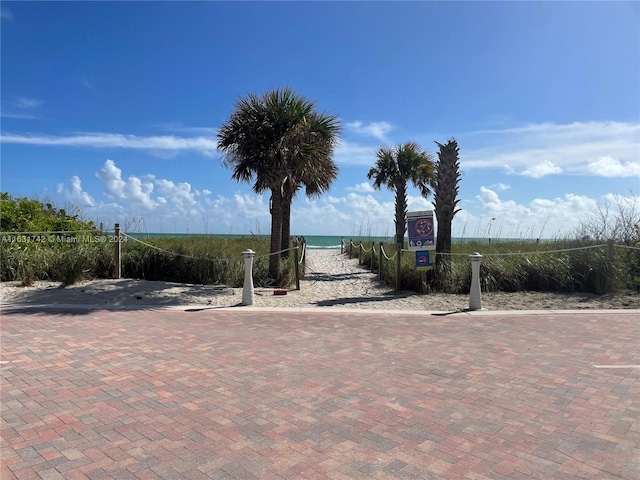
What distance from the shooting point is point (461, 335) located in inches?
287

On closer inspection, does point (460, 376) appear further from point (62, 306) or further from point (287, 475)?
point (62, 306)

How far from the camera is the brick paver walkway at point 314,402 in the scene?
10.6 feet

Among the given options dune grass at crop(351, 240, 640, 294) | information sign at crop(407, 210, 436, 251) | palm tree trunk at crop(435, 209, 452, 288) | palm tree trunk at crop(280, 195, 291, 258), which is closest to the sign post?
information sign at crop(407, 210, 436, 251)

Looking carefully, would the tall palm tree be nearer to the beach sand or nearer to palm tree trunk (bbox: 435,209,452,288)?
the beach sand

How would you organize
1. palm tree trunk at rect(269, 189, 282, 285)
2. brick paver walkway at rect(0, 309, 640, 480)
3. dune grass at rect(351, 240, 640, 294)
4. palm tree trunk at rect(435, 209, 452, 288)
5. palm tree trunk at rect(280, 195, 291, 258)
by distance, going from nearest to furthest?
A: 1. brick paver walkway at rect(0, 309, 640, 480)
2. dune grass at rect(351, 240, 640, 294)
3. palm tree trunk at rect(435, 209, 452, 288)
4. palm tree trunk at rect(269, 189, 282, 285)
5. palm tree trunk at rect(280, 195, 291, 258)

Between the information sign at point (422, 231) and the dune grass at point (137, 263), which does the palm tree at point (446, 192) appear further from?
the dune grass at point (137, 263)

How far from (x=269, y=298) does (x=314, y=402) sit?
6565 millimetres

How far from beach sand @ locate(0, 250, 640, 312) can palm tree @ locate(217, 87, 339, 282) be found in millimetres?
2234

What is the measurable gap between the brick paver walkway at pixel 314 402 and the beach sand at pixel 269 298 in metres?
2.42

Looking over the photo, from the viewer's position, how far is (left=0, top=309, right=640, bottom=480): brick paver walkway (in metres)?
3.24

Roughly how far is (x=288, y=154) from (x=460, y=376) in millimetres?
8732

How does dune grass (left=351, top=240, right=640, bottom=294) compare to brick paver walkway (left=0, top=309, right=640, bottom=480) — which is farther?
dune grass (left=351, top=240, right=640, bottom=294)

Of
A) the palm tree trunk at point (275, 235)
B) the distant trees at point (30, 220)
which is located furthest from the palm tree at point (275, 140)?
the distant trees at point (30, 220)

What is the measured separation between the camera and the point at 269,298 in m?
10.8
